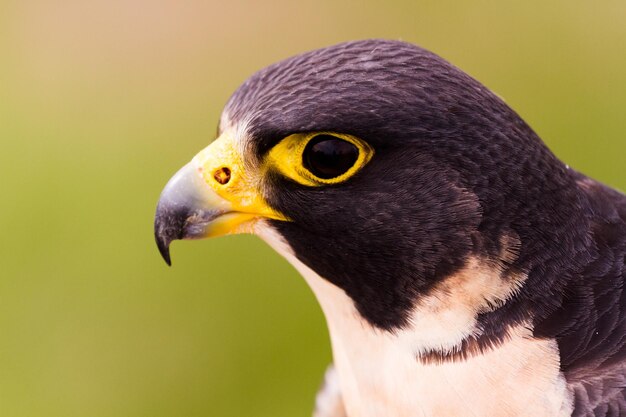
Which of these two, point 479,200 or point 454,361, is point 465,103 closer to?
point 479,200

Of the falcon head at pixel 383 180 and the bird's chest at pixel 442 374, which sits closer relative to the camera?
the falcon head at pixel 383 180

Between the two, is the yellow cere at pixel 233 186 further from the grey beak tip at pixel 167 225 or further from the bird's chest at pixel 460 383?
the bird's chest at pixel 460 383

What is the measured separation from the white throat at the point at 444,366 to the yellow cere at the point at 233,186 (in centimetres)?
7

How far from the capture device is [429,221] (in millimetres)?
2480

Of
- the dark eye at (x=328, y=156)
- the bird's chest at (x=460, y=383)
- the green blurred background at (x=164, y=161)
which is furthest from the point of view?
the green blurred background at (x=164, y=161)

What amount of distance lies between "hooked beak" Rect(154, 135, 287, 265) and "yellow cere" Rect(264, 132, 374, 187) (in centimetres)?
10

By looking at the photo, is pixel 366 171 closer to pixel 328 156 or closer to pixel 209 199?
pixel 328 156

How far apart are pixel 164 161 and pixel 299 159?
3.93 metres

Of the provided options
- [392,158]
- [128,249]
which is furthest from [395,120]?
[128,249]

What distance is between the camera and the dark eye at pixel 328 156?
2.39 m

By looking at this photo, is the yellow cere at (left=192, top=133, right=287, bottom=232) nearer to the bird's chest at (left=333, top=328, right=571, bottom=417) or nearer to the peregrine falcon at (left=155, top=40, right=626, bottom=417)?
the peregrine falcon at (left=155, top=40, right=626, bottom=417)

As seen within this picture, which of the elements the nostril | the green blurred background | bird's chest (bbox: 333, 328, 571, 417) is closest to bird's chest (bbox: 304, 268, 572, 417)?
bird's chest (bbox: 333, 328, 571, 417)

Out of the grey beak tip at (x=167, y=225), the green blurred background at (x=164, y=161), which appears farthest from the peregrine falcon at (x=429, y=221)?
the green blurred background at (x=164, y=161)

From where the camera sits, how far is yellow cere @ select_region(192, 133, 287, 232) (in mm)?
2531
